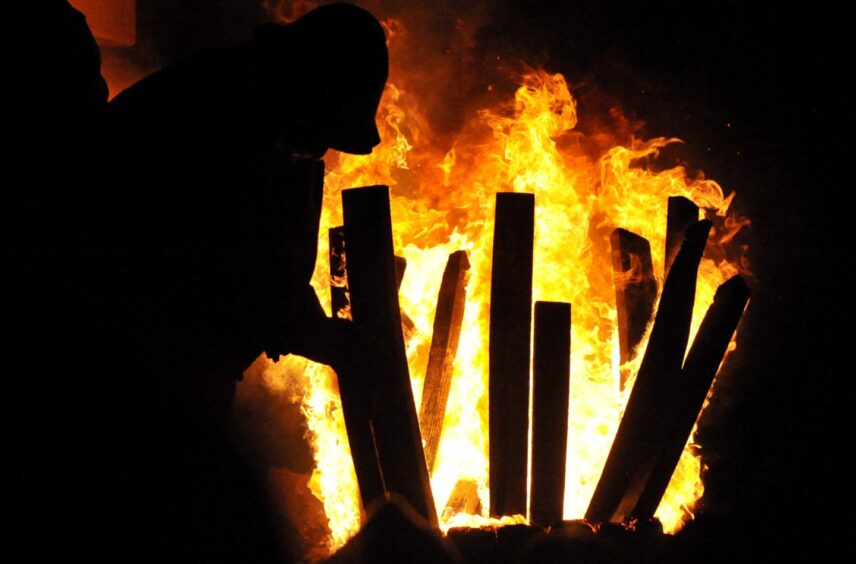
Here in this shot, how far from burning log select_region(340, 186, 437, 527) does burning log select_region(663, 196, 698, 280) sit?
44.4 inches

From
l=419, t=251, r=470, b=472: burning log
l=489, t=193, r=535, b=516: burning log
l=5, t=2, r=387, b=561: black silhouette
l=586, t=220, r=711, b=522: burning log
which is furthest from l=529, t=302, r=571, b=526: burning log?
l=5, t=2, r=387, b=561: black silhouette

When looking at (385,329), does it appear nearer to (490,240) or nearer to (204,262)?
(204,262)

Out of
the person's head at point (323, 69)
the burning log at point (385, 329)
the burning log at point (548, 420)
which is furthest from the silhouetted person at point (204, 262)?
the burning log at point (548, 420)

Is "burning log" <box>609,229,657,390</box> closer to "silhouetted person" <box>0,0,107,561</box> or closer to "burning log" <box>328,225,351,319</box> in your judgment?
"burning log" <box>328,225,351,319</box>

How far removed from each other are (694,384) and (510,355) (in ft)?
2.31

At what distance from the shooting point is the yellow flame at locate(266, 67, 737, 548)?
299cm

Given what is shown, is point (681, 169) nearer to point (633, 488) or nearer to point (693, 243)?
point (693, 243)

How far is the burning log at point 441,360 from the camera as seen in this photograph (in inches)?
106

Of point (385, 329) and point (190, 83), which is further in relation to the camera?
point (385, 329)

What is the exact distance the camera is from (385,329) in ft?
7.65

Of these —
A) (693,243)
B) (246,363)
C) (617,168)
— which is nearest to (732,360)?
(617,168)

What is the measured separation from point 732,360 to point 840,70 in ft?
5.68

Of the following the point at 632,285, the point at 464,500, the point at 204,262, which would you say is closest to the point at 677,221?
the point at 632,285

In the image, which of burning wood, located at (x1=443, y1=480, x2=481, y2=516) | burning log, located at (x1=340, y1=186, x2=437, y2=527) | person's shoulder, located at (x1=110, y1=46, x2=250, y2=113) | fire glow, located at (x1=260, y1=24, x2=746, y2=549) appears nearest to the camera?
person's shoulder, located at (x1=110, y1=46, x2=250, y2=113)
